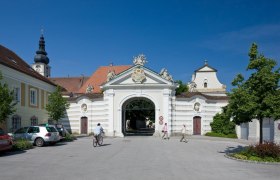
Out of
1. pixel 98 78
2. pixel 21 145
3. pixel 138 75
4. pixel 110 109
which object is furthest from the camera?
pixel 98 78

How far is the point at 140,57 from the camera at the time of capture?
1486 inches

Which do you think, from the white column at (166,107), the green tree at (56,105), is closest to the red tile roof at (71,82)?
the green tree at (56,105)

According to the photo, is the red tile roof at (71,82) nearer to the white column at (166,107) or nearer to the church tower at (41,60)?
the church tower at (41,60)

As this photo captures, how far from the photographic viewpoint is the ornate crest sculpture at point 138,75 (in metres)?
37.2

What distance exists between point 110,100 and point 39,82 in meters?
8.54

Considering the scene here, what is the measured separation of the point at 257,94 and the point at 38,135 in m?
14.6

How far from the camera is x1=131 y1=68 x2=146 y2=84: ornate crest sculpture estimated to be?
3725 cm

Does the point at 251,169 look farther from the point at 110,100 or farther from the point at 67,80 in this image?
the point at 67,80

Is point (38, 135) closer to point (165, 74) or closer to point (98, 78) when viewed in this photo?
point (165, 74)

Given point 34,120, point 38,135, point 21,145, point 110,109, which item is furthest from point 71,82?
point 21,145

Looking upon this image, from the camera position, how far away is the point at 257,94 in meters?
18.1

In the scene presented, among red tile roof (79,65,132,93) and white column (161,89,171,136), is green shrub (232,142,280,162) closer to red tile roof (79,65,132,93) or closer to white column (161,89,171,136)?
white column (161,89,171,136)

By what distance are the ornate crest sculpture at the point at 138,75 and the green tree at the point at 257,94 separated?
62.3 feet

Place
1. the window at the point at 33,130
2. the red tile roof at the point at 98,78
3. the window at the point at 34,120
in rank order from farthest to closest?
the red tile roof at the point at 98,78 → the window at the point at 34,120 → the window at the point at 33,130
